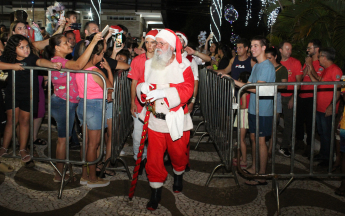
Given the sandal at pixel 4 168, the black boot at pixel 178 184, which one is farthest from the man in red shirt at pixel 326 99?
the sandal at pixel 4 168

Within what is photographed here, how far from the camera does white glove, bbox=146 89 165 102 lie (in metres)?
3.51

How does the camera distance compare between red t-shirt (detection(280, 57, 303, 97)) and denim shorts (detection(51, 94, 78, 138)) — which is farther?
red t-shirt (detection(280, 57, 303, 97))

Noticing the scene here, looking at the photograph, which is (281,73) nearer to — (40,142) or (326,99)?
(326,99)

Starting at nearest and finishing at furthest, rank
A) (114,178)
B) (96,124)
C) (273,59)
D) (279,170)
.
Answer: (96,124)
(114,178)
(279,170)
(273,59)

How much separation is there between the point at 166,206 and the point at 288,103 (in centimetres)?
356

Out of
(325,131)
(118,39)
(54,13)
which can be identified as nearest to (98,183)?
(118,39)

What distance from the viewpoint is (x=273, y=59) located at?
18.3 ft

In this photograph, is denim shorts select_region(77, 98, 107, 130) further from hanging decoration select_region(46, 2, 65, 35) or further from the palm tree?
the palm tree

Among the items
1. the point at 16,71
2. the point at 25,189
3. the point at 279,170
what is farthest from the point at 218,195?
the point at 16,71

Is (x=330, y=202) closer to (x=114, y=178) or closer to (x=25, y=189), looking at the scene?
(x=114, y=178)

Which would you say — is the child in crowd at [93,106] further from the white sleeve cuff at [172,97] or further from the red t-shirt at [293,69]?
the red t-shirt at [293,69]

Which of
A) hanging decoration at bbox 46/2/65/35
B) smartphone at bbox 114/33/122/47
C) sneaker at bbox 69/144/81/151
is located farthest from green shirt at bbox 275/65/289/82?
hanging decoration at bbox 46/2/65/35

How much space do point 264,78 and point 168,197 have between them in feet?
6.88

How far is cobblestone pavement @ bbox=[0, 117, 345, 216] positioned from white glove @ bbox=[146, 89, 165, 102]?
4.43 feet
